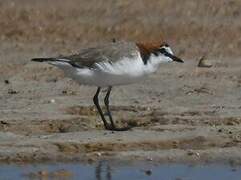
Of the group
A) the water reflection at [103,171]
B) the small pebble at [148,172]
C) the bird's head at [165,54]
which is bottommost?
the water reflection at [103,171]

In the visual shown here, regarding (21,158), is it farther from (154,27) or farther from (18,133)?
(154,27)

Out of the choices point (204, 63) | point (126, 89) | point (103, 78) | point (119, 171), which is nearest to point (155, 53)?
point (103, 78)

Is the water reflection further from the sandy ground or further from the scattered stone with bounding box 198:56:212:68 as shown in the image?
the scattered stone with bounding box 198:56:212:68

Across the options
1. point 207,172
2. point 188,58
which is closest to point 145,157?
point 207,172

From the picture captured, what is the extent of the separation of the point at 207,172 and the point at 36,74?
562 centimetres

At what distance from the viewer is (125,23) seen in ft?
59.8

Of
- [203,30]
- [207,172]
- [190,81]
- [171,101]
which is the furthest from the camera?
[203,30]

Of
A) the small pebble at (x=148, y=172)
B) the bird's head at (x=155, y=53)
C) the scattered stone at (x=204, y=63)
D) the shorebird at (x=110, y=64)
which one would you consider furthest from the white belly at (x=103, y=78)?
the scattered stone at (x=204, y=63)

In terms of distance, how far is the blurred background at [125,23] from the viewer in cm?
1744

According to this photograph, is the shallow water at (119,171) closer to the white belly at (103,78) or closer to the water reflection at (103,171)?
the water reflection at (103,171)

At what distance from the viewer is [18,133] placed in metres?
12.1

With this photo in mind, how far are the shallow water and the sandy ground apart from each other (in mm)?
220

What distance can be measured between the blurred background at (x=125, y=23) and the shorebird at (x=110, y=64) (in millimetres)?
4342

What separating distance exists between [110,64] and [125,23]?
5947 mm
